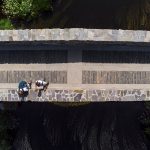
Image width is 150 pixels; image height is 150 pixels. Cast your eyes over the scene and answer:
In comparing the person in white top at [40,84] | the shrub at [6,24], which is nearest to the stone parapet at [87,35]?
the person in white top at [40,84]

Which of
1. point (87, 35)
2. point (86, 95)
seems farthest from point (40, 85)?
point (87, 35)

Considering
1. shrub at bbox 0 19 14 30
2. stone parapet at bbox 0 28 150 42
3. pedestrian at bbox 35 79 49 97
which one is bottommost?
pedestrian at bbox 35 79 49 97

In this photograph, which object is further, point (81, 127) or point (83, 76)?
point (81, 127)

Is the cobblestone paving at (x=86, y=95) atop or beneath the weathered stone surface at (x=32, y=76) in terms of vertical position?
beneath

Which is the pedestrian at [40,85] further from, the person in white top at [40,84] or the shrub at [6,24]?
the shrub at [6,24]

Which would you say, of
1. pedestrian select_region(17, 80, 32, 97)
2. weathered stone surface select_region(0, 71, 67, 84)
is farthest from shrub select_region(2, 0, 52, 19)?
pedestrian select_region(17, 80, 32, 97)

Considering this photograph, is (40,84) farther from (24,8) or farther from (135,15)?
(135,15)

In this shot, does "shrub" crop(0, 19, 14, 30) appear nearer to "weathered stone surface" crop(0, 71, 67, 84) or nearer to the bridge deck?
the bridge deck
